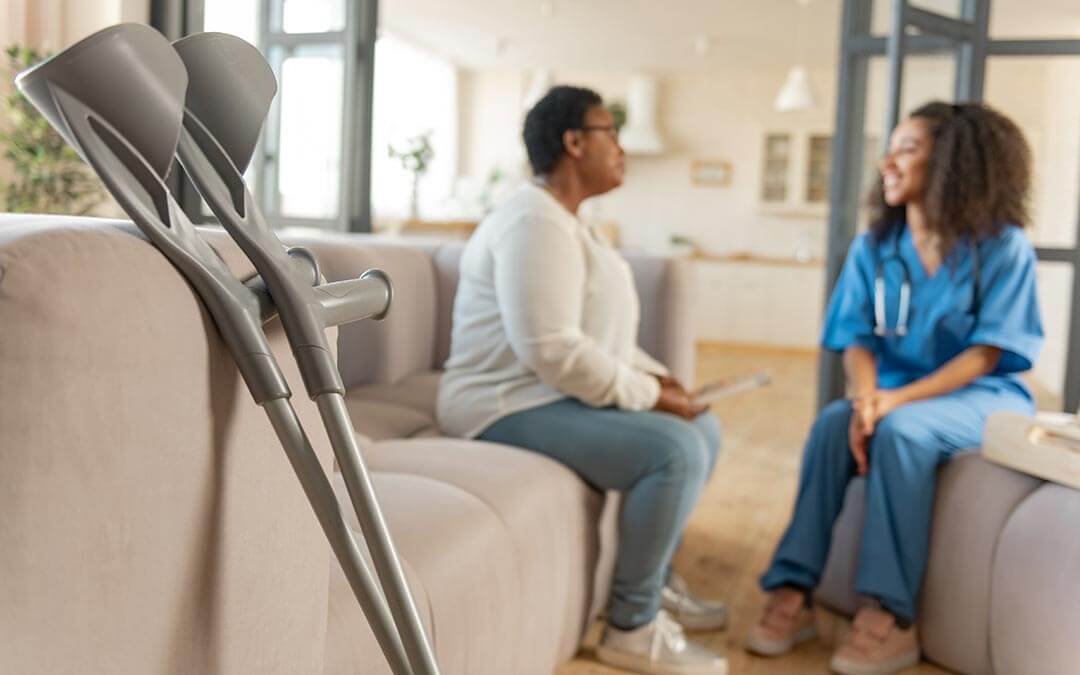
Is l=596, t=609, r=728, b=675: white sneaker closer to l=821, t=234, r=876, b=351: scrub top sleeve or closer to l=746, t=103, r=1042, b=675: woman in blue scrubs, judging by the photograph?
l=746, t=103, r=1042, b=675: woman in blue scrubs

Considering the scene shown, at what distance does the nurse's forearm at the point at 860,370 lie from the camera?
8.31 ft

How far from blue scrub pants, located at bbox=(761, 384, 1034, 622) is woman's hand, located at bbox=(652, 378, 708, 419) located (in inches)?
12.0

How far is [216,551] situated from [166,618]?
0.07 metres

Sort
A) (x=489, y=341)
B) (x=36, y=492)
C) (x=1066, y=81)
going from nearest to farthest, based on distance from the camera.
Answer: (x=36, y=492) → (x=489, y=341) → (x=1066, y=81)

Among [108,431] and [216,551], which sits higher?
[108,431]

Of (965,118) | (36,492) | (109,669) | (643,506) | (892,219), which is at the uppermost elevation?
(965,118)

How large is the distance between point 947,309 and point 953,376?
16 cm

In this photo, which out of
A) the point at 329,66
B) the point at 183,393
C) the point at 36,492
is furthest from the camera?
the point at 329,66

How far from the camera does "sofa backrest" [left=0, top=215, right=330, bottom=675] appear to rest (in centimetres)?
73

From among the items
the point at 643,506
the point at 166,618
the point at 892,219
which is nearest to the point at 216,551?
the point at 166,618

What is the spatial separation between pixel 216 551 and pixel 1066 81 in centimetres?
326

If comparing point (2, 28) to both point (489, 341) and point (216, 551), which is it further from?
point (216, 551)

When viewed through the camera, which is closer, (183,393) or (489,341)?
(183,393)

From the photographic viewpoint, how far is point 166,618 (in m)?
0.87
